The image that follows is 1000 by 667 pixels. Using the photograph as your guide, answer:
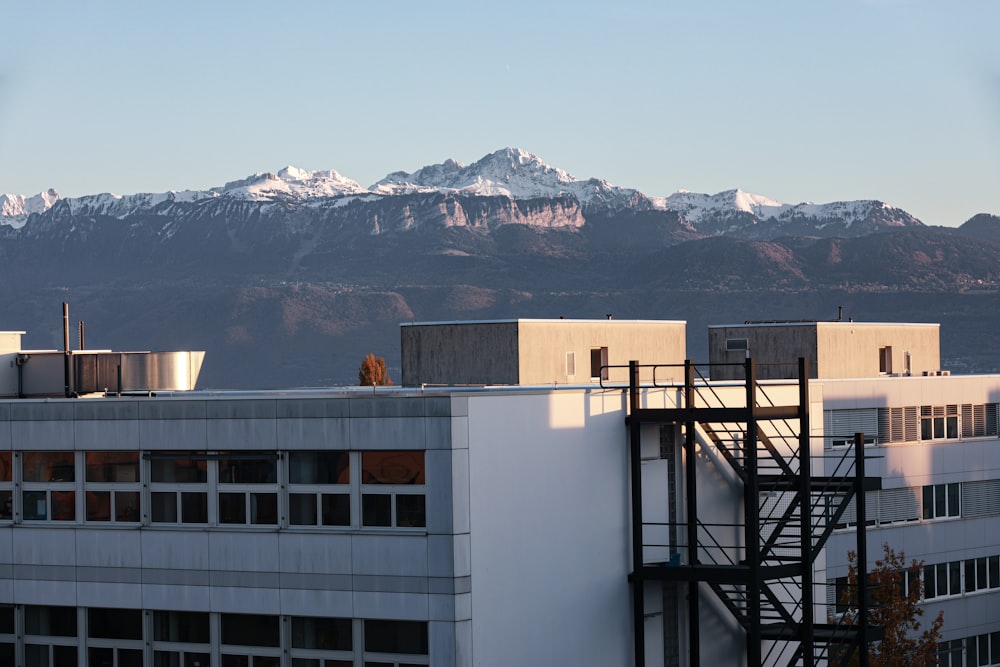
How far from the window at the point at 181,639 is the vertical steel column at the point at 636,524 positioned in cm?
768

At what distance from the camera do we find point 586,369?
49938 millimetres

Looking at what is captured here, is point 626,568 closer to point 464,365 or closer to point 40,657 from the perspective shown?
point 40,657

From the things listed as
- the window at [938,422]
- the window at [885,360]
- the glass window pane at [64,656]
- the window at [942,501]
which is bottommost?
the window at [942,501]

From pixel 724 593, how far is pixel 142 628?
35.2ft

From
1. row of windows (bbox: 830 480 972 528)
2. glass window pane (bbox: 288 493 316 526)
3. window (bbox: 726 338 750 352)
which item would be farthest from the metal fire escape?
window (bbox: 726 338 750 352)

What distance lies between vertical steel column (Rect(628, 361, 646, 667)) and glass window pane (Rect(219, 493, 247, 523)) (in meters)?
7.08

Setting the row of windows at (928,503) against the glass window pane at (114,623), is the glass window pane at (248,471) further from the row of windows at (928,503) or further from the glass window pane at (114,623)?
A: the row of windows at (928,503)

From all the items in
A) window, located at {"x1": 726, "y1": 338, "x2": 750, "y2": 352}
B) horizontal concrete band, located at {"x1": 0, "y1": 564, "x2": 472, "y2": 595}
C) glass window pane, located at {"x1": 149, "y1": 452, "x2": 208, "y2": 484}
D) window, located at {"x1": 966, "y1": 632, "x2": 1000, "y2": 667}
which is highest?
window, located at {"x1": 726, "y1": 338, "x2": 750, "y2": 352}

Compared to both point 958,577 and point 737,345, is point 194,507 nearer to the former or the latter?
point 958,577

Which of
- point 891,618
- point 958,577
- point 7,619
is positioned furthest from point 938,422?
point 7,619

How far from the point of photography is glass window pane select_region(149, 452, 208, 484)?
88.9 feet

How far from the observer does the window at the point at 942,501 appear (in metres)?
55.3

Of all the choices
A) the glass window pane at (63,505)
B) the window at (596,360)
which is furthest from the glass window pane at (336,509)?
the window at (596,360)

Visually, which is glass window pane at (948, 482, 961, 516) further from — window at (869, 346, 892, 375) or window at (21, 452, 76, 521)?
window at (21, 452, 76, 521)
